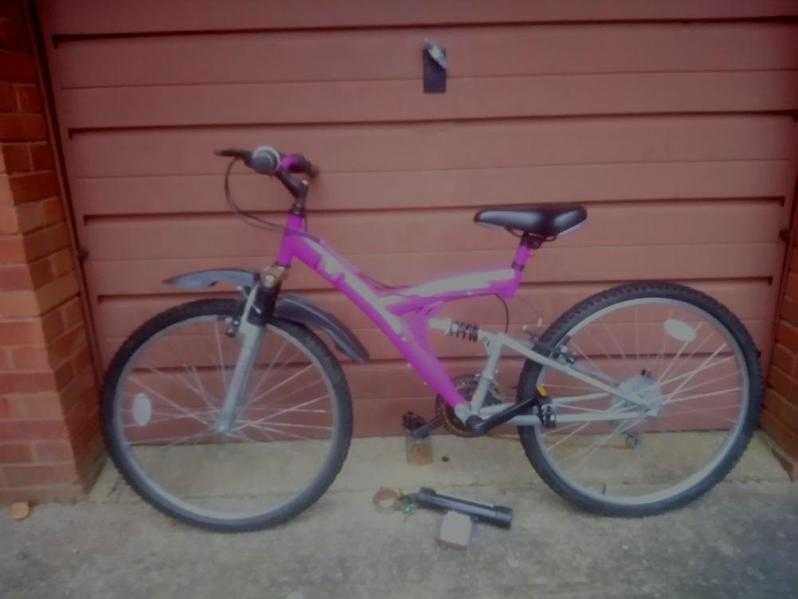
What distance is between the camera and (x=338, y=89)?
2.49 m

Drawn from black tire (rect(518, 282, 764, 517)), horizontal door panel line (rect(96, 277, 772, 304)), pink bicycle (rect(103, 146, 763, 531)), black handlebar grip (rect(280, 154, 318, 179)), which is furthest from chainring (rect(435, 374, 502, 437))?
black handlebar grip (rect(280, 154, 318, 179))

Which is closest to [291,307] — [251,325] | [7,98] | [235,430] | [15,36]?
[251,325]

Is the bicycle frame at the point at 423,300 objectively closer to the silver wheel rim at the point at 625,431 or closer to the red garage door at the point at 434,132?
the silver wheel rim at the point at 625,431

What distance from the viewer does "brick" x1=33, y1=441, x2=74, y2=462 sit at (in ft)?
8.24

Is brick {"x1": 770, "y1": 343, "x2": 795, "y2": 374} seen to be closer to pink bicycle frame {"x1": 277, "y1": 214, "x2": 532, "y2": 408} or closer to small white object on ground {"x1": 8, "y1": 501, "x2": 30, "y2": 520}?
pink bicycle frame {"x1": 277, "y1": 214, "x2": 532, "y2": 408}

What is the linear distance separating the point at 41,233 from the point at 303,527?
160 cm

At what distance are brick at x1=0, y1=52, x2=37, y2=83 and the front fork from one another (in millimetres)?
1231

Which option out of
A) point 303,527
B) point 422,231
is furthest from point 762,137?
point 303,527

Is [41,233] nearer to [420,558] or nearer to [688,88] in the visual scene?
[420,558]

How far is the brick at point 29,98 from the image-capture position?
229cm

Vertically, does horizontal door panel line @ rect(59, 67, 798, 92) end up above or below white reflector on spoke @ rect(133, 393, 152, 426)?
above

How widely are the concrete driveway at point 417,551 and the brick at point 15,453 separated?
239mm

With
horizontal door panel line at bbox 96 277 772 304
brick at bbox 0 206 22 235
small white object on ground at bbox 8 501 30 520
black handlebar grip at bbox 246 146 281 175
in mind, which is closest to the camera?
black handlebar grip at bbox 246 146 281 175

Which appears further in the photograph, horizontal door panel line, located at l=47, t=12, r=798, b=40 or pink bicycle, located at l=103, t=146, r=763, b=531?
horizontal door panel line, located at l=47, t=12, r=798, b=40
